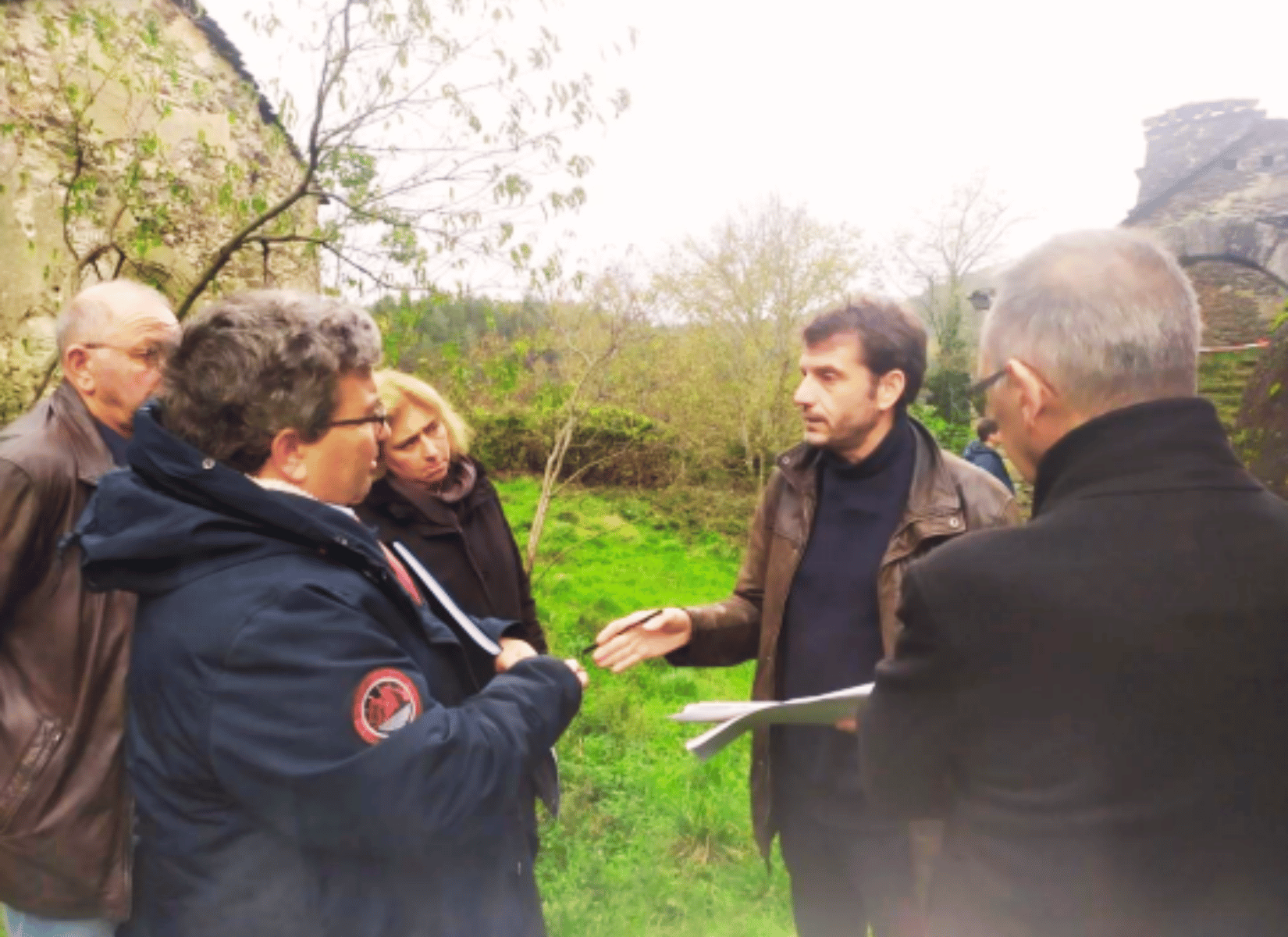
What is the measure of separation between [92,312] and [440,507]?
3.55ft

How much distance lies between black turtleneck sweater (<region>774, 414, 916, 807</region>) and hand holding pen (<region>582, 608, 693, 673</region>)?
0.32 meters

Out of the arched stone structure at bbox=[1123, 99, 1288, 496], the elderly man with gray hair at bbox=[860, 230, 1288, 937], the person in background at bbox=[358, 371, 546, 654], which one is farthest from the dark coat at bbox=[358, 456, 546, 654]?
the arched stone structure at bbox=[1123, 99, 1288, 496]

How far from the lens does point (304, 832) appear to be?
3.70 feet

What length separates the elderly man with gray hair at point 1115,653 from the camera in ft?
2.96

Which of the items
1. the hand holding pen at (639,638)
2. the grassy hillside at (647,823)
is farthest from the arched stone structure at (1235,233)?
the grassy hillside at (647,823)

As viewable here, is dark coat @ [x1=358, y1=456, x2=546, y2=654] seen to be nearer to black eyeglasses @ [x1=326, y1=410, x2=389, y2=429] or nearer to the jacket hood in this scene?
black eyeglasses @ [x1=326, y1=410, x2=389, y2=429]

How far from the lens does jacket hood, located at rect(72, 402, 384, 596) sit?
1.16 metres

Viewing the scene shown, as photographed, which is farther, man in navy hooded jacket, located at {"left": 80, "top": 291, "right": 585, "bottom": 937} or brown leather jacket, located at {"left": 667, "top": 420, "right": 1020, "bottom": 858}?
brown leather jacket, located at {"left": 667, "top": 420, "right": 1020, "bottom": 858}

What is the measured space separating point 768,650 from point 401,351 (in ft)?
10.4

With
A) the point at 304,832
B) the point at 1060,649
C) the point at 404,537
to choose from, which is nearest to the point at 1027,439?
the point at 1060,649

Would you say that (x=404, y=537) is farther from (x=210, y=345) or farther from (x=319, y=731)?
(x=319, y=731)

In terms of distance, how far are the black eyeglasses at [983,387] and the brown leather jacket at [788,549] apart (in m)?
0.92

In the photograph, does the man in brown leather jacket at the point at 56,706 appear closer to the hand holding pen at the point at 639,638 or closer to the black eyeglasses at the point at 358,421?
the black eyeglasses at the point at 358,421

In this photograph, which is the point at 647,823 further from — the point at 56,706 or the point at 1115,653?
the point at 1115,653
